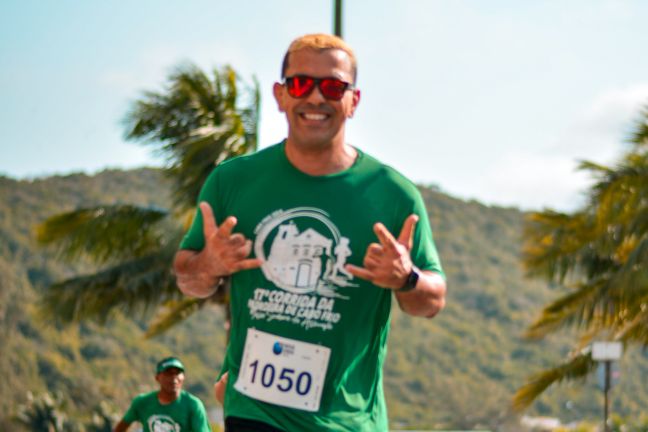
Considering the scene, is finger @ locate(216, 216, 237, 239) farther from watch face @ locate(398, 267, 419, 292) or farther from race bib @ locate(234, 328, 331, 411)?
watch face @ locate(398, 267, 419, 292)

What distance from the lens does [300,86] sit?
4.07 m

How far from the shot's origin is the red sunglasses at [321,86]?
4059 millimetres

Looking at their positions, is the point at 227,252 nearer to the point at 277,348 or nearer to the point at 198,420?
the point at 277,348

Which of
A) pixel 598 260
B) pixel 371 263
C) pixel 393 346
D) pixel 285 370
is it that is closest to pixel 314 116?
pixel 371 263

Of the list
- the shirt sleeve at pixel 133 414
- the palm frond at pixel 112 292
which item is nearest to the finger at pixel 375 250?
the shirt sleeve at pixel 133 414

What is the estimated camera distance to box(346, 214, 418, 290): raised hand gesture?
381cm

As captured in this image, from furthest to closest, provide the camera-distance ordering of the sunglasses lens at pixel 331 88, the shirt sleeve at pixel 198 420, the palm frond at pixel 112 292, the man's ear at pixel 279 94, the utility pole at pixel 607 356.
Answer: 1. the utility pole at pixel 607 356
2. the palm frond at pixel 112 292
3. the shirt sleeve at pixel 198 420
4. the man's ear at pixel 279 94
5. the sunglasses lens at pixel 331 88

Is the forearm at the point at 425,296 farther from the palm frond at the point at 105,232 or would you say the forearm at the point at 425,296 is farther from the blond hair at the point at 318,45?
the palm frond at the point at 105,232

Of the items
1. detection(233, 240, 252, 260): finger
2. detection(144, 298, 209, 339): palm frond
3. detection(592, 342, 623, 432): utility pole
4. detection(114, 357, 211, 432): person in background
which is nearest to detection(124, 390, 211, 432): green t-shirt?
detection(114, 357, 211, 432): person in background

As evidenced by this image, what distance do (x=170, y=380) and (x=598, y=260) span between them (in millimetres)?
10891

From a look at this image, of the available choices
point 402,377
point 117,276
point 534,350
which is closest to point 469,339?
point 534,350

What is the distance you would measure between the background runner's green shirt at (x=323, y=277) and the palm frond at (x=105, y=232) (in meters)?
13.6

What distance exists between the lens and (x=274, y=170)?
163 inches

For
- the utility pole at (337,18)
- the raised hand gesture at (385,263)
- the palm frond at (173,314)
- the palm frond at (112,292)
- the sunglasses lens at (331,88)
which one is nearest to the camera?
the raised hand gesture at (385,263)
